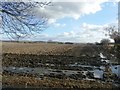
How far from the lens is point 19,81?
18.0 m

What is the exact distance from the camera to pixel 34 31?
44.8 feet

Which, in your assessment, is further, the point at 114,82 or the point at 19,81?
the point at 114,82

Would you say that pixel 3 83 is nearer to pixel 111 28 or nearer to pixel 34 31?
pixel 34 31

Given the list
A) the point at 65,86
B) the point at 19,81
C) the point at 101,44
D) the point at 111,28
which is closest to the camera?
the point at 65,86

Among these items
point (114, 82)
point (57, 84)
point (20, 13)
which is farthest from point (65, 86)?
point (20, 13)

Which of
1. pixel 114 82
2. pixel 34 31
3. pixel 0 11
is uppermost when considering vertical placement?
pixel 0 11

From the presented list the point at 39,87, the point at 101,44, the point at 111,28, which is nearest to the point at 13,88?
the point at 39,87

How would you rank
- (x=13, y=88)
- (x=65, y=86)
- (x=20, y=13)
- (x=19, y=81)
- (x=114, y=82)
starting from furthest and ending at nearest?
(x=114, y=82) → (x=19, y=81) → (x=65, y=86) → (x=13, y=88) → (x=20, y=13)

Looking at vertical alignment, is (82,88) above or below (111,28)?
below

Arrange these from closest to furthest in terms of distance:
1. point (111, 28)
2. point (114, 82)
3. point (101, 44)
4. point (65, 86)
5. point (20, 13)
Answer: point (20, 13), point (65, 86), point (114, 82), point (111, 28), point (101, 44)

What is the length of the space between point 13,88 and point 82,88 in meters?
→ 3.59

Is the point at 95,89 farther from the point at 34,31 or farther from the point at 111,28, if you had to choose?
the point at 111,28

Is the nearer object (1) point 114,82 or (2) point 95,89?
(2) point 95,89

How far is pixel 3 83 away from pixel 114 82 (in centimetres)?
691
